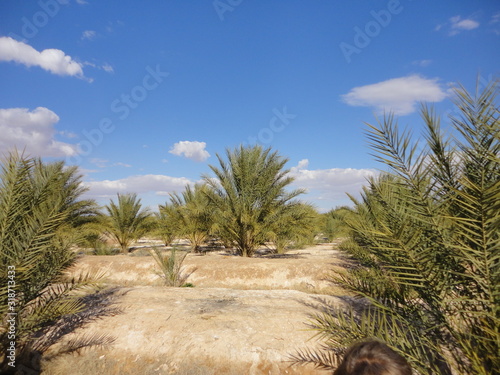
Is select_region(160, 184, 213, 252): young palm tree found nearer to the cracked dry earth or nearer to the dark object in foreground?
the cracked dry earth

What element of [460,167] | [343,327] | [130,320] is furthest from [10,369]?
[460,167]

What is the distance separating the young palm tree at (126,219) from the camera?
13.2 metres

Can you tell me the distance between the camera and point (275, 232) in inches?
379

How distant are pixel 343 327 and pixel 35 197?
123 inches

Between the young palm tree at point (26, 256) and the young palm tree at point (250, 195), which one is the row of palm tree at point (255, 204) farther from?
the young palm tree at point (26, 256)

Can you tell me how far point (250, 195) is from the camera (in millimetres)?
9758

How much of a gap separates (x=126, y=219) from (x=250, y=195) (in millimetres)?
7268

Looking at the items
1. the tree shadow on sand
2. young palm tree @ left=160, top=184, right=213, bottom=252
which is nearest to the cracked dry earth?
the tree shadow on sand

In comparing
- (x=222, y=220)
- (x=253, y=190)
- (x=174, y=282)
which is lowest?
(x=174, y=282)

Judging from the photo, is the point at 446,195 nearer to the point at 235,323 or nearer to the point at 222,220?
the point at 235,323

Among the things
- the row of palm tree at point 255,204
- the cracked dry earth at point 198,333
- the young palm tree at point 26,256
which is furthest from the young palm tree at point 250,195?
the young palm tree at point 26,256

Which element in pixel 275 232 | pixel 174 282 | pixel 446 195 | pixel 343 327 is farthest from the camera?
pixel 275 232

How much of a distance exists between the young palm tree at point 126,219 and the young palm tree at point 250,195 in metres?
5.55

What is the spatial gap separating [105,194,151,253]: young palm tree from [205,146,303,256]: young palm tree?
18.2 ft
